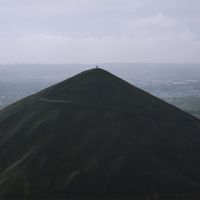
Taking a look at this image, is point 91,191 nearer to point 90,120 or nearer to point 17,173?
point 17,173

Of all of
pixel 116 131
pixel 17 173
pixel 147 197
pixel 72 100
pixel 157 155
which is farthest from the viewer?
pixel 72 100

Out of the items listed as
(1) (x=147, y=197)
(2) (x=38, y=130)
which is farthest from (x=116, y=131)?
(1) (x=147, y=197)

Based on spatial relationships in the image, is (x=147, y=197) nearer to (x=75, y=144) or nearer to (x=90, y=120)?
(x=75, y=144)

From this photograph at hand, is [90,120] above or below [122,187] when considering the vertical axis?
above

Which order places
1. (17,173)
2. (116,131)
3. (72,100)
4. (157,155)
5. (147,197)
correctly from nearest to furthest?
1. (147,197)
2. (17,173)
3. (157,155)
4. (116,131)
5. (72,100)

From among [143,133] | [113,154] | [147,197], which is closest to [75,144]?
[113,154]

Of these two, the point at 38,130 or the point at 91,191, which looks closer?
the point at 91,191
